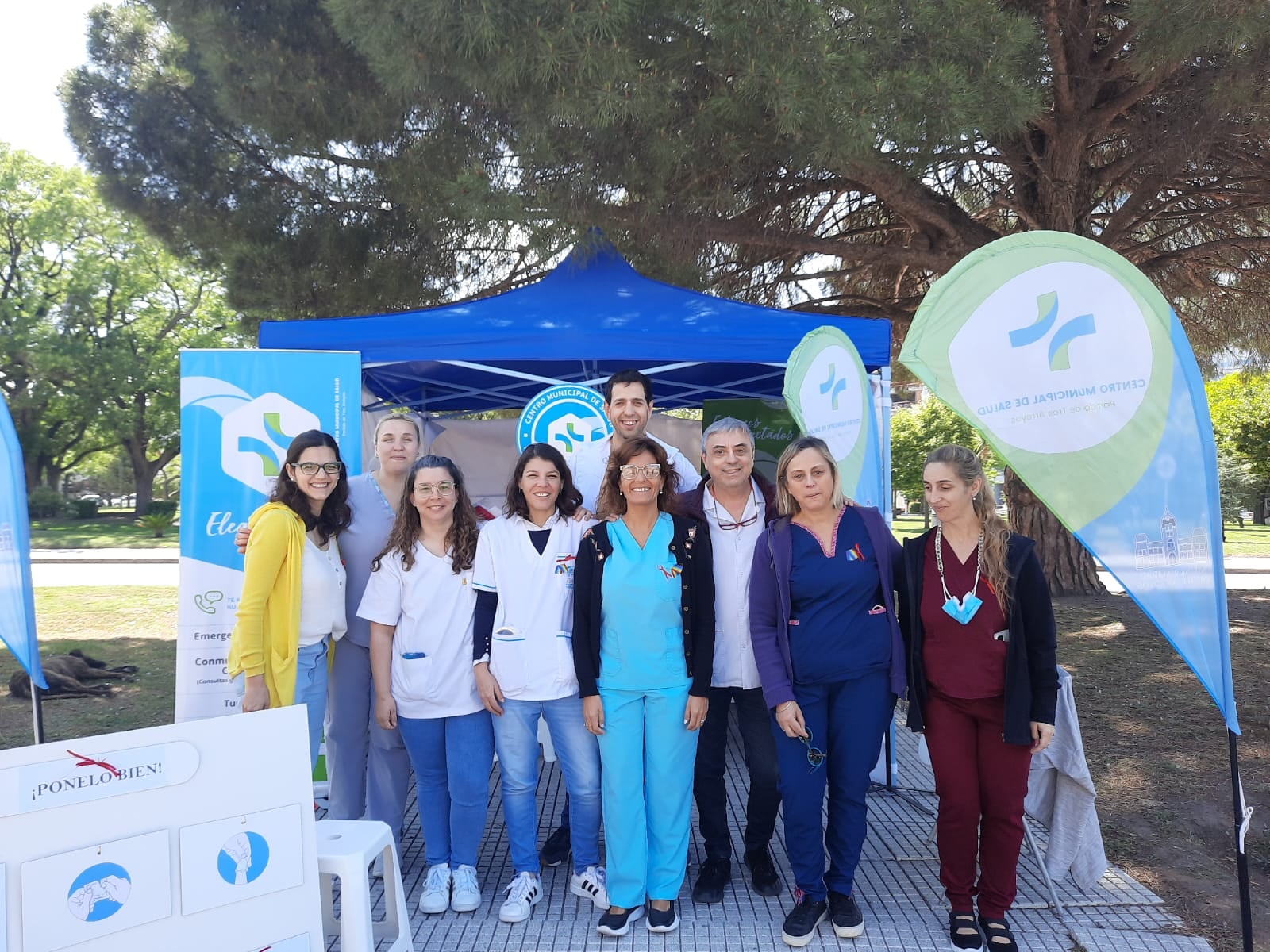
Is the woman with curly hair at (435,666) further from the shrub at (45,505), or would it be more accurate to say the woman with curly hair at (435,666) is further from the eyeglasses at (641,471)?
the shrub at (45,505)

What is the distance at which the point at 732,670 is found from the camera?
267cm

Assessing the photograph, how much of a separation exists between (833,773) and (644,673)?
0.67m

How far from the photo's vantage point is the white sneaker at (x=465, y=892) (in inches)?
106

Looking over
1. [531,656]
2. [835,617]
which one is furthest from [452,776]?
[835,617]

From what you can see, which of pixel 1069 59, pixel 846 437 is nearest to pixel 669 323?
pixel 846 437

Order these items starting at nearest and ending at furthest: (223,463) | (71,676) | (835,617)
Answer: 1. (835,617)
2. (223,463)
3. (71,676)

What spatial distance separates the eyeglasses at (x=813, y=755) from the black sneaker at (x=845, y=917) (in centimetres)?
43

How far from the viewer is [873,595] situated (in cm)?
252

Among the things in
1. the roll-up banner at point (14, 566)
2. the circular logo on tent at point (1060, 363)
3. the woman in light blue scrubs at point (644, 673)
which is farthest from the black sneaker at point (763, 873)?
the roll-up banner at point (14, 566)

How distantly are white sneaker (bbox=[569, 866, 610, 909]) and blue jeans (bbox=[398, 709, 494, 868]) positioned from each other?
349 mm

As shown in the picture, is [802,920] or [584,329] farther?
[584,329]

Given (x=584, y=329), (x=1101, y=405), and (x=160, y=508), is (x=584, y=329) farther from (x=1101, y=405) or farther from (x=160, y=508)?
(x=160, y=508)

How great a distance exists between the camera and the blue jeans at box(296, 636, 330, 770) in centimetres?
269

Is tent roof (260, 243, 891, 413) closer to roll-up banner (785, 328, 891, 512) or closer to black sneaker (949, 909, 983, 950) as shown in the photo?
roll-up banner (785, 328, 891, 512)
